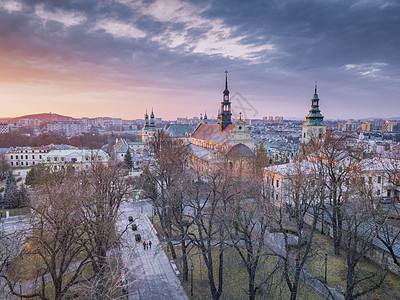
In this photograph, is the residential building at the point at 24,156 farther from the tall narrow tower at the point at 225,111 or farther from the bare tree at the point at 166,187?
the bare tree at the point at 166,187

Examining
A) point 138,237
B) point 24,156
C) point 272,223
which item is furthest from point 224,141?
point 24,156

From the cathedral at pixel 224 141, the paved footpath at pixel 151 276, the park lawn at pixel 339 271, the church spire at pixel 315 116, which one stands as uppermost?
the church spire at pixel 315 116

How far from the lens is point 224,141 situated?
4328 cm

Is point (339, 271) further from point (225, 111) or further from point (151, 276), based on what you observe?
point (225, 111)

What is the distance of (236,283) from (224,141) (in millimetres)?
29283

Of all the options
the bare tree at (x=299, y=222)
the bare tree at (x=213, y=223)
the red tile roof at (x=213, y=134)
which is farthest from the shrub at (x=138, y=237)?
the red tile roof at (x=213, y=134)

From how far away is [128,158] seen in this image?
1987 inches

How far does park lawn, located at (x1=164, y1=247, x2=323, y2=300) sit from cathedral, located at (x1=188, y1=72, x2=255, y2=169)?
16.0m

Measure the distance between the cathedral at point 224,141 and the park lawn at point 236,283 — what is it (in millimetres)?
16045

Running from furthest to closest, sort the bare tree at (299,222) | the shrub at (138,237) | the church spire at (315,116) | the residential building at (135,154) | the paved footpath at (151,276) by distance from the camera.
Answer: the residential building at (135,154)
the church spire at (315,116)
the shrub at (138,237)
the paved footpath at (151,276)
the bare tree at (299,222)

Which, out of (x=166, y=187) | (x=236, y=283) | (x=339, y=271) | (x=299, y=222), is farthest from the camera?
(x=166, y=187)

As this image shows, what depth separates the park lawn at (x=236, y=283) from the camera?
14375 millimetres

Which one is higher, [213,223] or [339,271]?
[213,223]

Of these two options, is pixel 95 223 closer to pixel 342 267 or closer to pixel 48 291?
pixel 48 291
